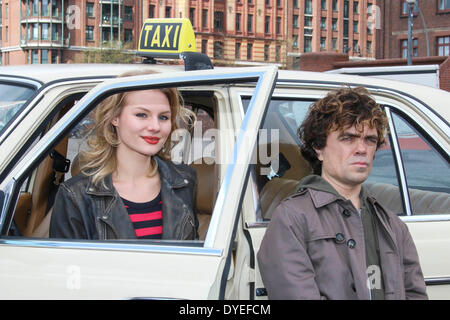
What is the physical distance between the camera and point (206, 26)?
71938 millimetres

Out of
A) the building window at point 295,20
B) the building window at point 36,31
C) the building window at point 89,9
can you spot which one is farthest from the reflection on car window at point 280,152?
the building window at point 295,20

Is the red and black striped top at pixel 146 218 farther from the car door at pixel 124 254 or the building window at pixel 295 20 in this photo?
the building window at pixel 295 20

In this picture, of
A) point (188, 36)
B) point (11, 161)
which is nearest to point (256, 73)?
point (11, 161)

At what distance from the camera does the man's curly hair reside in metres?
2.10

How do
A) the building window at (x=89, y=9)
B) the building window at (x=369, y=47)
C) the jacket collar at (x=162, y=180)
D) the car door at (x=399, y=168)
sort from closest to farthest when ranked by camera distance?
the jacket collar at (x=162, y=180) < the car door at (x=399, y=168) < the building window at (x=89, y=9) < the building window at (x=369, y=47)

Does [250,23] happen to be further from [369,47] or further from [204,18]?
[369,47]

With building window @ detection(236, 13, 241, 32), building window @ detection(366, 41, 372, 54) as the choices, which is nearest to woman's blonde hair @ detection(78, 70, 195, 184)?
building window @ detection(236, 13, 241, 32)

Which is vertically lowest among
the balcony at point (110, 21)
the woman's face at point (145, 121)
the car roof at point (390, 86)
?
the woman's face at point (145, 121)

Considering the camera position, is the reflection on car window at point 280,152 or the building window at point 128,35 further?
the building window at point 128,35

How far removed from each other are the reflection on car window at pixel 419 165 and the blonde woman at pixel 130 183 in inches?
35.6

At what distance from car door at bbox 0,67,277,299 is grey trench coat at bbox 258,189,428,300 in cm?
23

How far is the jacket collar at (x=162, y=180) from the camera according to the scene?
221 cm

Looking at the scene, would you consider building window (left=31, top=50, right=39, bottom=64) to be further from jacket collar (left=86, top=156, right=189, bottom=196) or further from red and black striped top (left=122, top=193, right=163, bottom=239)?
red and black striped top (left=122, top=193, right=163, bottom=239)
